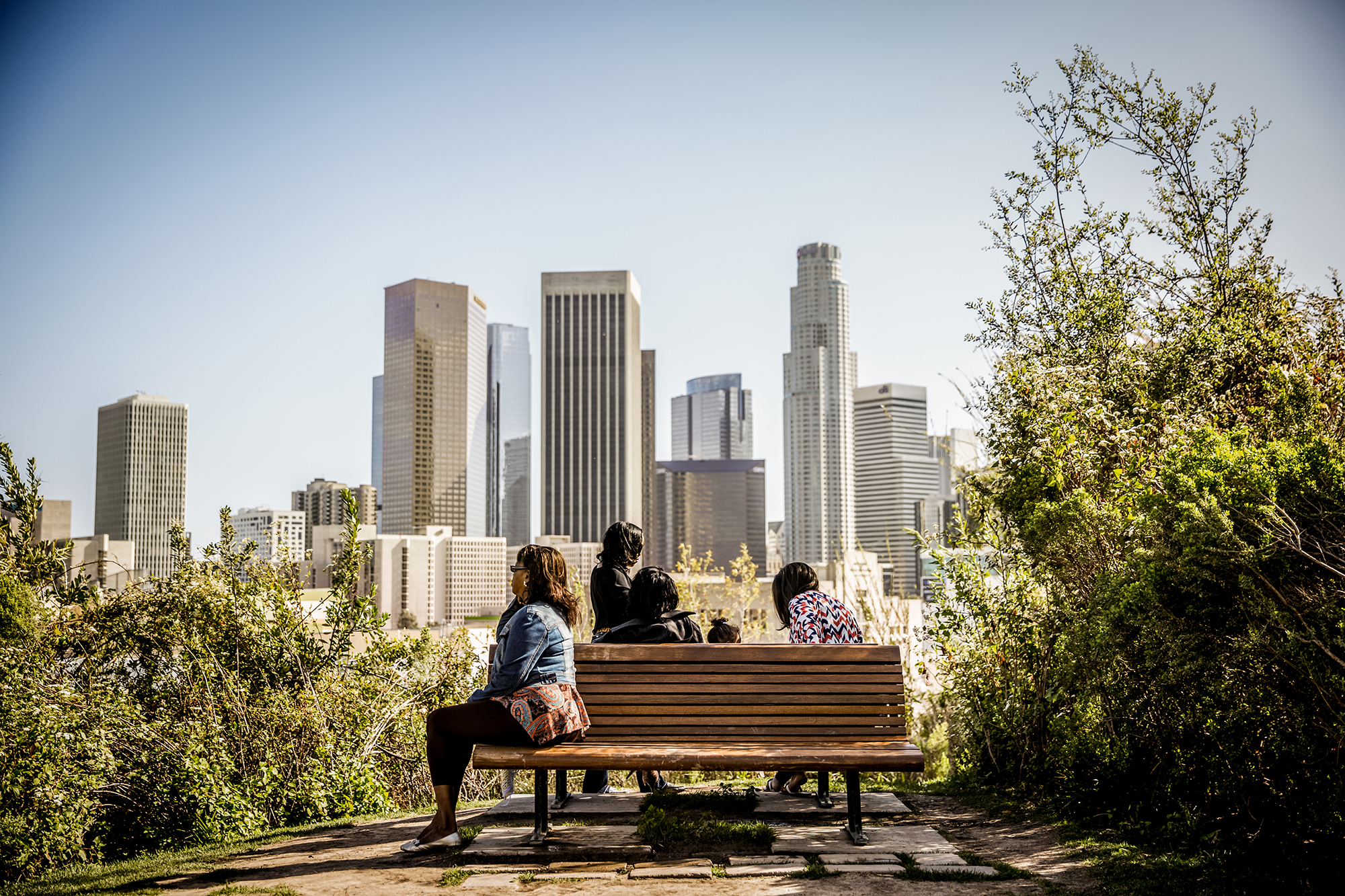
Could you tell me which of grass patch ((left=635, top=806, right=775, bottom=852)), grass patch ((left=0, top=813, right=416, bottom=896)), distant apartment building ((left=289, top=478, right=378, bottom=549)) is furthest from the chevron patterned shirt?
distant apartment building ((left=289, top=478, right=378, bottom=549))

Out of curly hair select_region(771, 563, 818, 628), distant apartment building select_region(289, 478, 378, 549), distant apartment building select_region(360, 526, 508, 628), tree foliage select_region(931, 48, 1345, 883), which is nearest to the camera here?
tree foliage select_region(931, 48, 1345, 883)

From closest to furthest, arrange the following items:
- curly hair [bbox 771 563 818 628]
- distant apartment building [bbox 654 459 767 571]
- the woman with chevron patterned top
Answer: the woman with chevron patterned top < curly hair [bbox 771 563 818 628] < distant apartment building [bbox 654 459 767 571]

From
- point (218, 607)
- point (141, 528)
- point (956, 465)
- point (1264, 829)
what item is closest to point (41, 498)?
point (218, 607)

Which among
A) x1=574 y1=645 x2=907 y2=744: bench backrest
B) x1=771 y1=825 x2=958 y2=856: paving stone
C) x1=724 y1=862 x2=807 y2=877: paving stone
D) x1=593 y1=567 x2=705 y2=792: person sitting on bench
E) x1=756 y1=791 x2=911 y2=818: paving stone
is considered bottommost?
x1=756 y1=791 x2=911 y2=818: paving stone

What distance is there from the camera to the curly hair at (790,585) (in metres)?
5.82

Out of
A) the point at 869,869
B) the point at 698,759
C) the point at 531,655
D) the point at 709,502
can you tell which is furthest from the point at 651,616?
the point at 709,502

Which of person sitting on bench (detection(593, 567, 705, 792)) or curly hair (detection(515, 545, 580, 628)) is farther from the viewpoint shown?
person sitting on bench (detection(593, 567, 705, 792))

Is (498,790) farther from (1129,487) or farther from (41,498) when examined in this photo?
(1129,487)

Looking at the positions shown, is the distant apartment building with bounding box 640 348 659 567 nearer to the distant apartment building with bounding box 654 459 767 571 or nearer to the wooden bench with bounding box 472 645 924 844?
the distant apartment building with bounding box 654 459 767 571

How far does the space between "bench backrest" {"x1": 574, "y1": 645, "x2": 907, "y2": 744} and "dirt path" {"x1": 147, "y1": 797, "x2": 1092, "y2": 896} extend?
80 centimetres

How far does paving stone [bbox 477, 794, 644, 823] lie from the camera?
512 cm

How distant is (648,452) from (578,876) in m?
167

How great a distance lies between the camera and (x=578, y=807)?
5.28m

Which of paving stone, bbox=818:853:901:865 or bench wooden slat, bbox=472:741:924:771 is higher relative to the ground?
bench wooden slat, bbox=472:741:924:771
